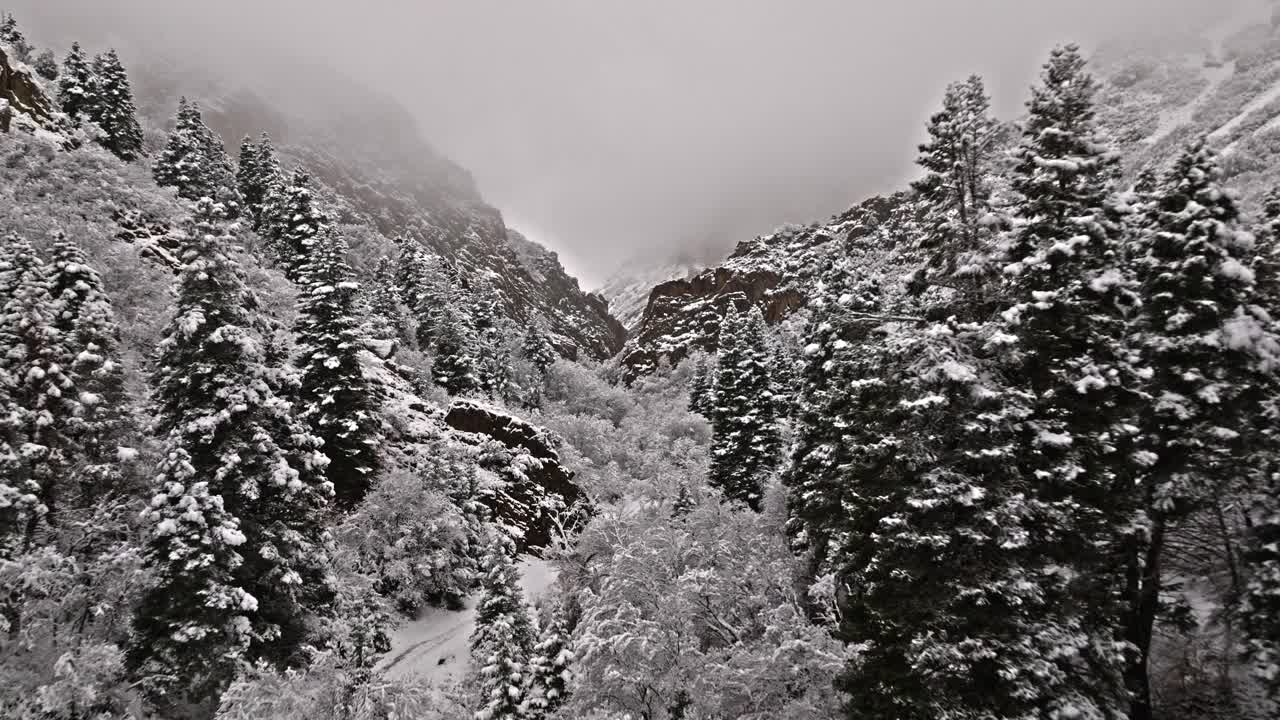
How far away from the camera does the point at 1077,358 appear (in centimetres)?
1188

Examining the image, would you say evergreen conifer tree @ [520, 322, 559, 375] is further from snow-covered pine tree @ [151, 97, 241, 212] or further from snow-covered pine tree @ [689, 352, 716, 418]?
snow-covered pine tree @ [151, 97, 241, 212]

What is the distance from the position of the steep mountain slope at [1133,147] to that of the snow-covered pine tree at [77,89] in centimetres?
6193

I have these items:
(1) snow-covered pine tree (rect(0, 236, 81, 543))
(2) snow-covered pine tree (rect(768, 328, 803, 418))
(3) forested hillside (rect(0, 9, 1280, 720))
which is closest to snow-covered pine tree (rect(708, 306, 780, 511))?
(2) snow-covered pine tree (rect(768, 328, 803, 418))

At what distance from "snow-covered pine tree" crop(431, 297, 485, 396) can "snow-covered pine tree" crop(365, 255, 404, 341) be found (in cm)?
391

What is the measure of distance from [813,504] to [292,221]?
54166mm

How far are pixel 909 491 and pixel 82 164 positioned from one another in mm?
54621

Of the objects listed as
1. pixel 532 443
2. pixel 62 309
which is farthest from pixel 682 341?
pixel 62 309

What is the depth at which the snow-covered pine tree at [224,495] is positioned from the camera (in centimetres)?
1479

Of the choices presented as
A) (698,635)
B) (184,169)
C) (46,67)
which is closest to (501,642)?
(698,635)

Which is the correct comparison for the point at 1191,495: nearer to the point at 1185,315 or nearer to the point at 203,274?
the point at 1185,315

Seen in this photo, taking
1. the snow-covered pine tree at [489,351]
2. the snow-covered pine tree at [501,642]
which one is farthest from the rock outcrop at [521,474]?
the snow-covered pine tree at [501,642]

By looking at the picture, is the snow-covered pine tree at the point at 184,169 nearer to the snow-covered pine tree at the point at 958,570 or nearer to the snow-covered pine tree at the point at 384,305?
the snow-covered pine tree at the point at 384,305

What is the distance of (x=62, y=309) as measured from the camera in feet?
63.6

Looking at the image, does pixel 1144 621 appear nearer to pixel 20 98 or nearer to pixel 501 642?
pixel 501 642
